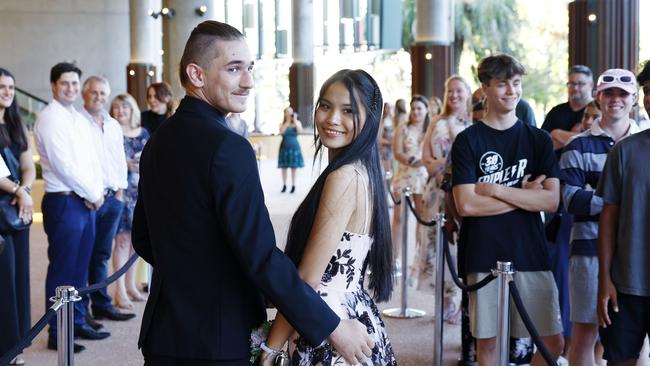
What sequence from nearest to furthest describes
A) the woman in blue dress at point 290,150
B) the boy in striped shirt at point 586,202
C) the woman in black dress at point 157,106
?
the boy in striped shirt at point 586,202 < the woman in black dress at point 157,106 < the woman in blue dress at point 290,150

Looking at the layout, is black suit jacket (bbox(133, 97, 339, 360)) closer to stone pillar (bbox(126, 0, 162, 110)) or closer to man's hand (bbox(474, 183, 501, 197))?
man's hand (bbox(474, 183, 501, 197))

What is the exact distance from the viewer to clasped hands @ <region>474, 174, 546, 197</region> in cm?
441

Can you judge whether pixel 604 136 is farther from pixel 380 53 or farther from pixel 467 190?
pixel 380 53

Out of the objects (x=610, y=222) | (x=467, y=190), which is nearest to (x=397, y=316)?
(x=467, y=190)

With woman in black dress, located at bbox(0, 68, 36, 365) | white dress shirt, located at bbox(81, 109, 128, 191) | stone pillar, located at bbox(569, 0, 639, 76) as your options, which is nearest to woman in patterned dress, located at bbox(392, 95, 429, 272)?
stone pillar, located at bbox(569, 0, 639, 76)

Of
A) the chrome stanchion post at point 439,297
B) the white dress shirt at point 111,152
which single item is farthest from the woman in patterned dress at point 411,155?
the chrome stanchion post at point 439,297

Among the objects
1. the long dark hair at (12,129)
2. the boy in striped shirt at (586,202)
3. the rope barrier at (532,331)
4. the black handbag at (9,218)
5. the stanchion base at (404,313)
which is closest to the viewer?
the rope barrier at (532,331)

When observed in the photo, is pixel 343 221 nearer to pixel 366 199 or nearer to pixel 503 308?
pixel 366 199

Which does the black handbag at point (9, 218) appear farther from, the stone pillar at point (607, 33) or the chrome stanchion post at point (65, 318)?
the stone pillar at point (607, 33)

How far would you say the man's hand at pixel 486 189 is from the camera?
14.4 ft

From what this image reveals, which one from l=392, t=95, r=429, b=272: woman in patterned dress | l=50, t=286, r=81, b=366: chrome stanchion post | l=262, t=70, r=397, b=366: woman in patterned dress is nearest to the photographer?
l=262, t=70, r=397, b=366: woman in patterned dress

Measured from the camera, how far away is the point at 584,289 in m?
4.69

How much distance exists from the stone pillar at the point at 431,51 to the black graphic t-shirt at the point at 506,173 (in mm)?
14512

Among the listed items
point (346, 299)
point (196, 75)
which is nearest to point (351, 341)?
point (346, 299)
